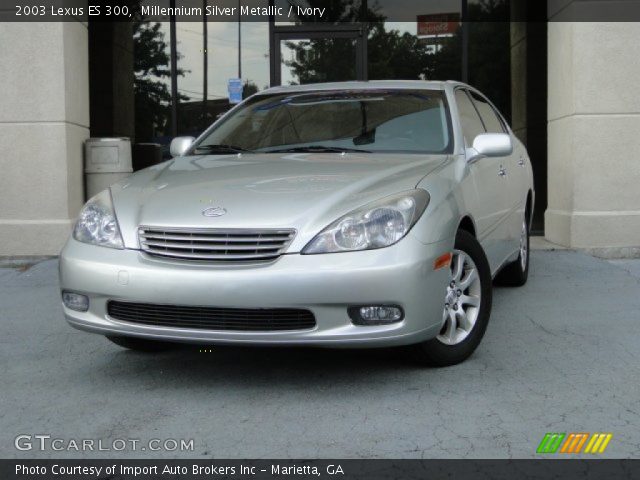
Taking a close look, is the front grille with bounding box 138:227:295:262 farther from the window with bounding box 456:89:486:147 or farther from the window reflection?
the window reflection

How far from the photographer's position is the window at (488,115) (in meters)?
6.57

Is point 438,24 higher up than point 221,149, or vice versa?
point 438,24

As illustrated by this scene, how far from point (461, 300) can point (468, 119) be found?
1.53 m

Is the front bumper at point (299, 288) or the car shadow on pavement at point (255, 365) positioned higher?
the front bumper at point (299, 288)

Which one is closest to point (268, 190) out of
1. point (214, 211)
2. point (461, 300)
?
point (214, 211)

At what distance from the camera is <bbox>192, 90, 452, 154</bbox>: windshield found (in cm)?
544

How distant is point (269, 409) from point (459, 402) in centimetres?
86

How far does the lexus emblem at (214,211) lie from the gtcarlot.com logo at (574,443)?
5.80 ft

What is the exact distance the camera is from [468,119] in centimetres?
593

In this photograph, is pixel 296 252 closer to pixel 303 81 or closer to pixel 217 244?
pixel 217 244

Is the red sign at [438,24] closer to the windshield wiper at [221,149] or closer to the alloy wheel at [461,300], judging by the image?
the windshield wiper at [221,149]

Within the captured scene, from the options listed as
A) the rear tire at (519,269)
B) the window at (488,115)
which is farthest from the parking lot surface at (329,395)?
the window at (488,115)
